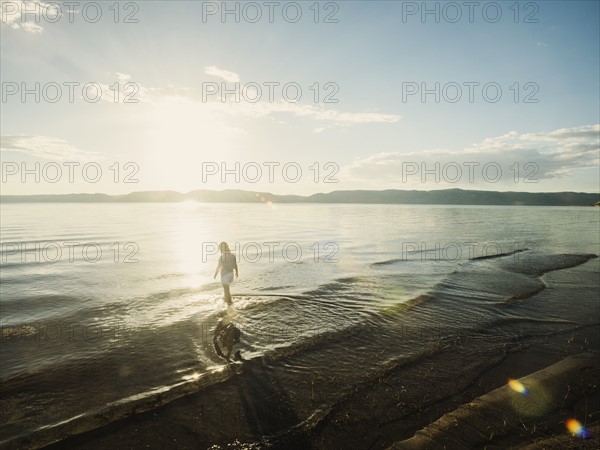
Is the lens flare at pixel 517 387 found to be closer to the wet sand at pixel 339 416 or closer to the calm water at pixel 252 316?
the wet sand at pixel 339 416

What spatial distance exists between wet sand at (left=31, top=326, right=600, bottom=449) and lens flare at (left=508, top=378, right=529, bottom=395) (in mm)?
202

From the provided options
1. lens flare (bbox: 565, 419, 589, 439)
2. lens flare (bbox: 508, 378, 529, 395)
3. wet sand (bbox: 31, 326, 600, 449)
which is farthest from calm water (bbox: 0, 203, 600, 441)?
lens flare (bbox: 565, 419, 589, 439)

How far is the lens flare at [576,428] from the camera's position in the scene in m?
5.95

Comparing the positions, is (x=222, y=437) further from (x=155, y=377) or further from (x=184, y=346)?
(x=184, y=346)

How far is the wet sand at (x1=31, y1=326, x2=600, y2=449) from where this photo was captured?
6238 millimetres

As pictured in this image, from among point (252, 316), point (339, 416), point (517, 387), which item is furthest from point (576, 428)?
point (252, 316)

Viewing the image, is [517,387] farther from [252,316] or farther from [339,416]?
[252,316]

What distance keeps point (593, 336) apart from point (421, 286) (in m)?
7.95

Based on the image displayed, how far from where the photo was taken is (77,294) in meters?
16.8

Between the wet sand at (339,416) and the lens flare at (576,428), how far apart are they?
13cm

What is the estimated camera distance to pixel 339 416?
697 cm

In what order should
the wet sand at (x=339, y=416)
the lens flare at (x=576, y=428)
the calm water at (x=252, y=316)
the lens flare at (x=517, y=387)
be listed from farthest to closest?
1. the calm water at (x=252, y=316)
2. the lens flare at (x=517, y=387)
3. the wet sand at (x=339, y=416)
4. the lens flare at (x=576, y=428)

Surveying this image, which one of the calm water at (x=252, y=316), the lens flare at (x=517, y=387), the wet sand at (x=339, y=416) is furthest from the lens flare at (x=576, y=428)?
the calm water at (x=252, y=316)

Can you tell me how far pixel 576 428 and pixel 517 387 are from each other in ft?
4.87
